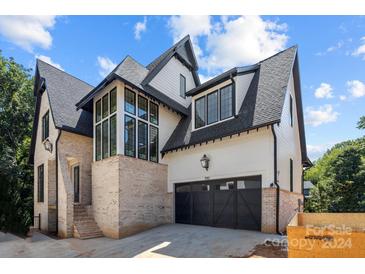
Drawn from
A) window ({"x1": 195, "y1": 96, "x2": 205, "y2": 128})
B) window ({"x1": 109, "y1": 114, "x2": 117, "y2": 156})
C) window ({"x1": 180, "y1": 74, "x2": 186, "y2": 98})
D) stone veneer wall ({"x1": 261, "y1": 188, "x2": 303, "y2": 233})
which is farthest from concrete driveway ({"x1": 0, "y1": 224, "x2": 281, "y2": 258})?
window ({"x1": 180, "y1": 74, "x2": 186, "y2": 98})

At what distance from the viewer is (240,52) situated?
12602 mm

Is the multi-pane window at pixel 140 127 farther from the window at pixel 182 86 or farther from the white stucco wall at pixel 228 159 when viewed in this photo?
the window at pixel 182 86

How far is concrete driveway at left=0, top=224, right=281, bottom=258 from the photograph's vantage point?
311 inches

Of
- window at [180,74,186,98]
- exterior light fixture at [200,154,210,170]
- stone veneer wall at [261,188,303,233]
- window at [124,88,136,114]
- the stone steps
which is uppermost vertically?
window at [180,74,186,98]

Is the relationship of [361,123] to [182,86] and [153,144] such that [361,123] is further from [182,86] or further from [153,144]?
[153,144]

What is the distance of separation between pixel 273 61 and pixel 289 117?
273 centimetres

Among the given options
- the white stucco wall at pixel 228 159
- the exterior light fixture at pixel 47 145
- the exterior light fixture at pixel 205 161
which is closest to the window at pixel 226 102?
the white stucco wall at pixel 228 159

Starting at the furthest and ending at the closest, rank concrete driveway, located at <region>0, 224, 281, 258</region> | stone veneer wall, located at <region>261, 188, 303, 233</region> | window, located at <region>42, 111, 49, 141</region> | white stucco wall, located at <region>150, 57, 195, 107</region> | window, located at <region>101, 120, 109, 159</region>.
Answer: window, located at <region>42, 111, 49, 141</region> → white stucco wall, located at <region>150, 57, 195, 107</region> → window, located at <region>101, 120, 109, 159</region> → stone veneer wall, located at <region>261, 188, 303, 233</region> → concrete driveway, located at <region>0, 224, 281, 258</region>

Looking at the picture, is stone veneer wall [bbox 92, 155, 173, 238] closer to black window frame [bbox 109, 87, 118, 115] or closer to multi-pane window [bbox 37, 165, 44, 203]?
black window frame [bbox 109, 87, 118, 115]

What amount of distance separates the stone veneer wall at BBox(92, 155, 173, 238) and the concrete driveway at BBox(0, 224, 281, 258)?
0.61 meters

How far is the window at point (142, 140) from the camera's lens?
41.3ft

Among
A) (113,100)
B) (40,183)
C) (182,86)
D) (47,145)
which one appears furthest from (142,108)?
(40,183)

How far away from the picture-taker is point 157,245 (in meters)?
9.09
